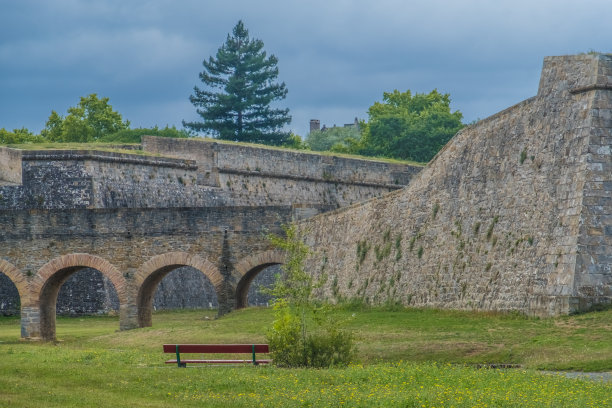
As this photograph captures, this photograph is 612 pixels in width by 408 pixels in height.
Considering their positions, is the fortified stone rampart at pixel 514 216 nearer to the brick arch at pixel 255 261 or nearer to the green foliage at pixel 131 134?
the brick arch at pixel 255 261

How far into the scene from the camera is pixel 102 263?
33.7 metres

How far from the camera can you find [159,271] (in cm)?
3425

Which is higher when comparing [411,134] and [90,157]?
[411,134]

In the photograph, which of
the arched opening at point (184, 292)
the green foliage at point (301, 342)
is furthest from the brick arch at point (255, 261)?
the green foliage at point (301, 342)

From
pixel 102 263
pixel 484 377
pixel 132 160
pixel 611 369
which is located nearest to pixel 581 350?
pixel 611 369

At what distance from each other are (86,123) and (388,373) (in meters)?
53.6

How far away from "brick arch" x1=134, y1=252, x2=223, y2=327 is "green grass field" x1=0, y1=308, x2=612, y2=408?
276 inches

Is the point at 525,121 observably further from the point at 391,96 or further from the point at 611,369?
the point at 391,96

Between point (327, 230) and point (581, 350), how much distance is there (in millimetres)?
16118

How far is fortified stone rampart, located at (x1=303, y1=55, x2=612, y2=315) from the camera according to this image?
830 inches

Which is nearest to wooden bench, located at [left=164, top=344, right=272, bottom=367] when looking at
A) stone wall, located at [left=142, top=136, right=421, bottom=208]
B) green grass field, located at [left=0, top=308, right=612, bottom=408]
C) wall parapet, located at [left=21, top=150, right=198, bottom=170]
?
green grass field, located at [left=0, top=308, right=612, bottom=408]

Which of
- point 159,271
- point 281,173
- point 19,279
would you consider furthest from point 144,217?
point 281,173

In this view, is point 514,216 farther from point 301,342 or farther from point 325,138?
point 325,138

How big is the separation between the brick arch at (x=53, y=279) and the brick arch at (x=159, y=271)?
533 millimetres
